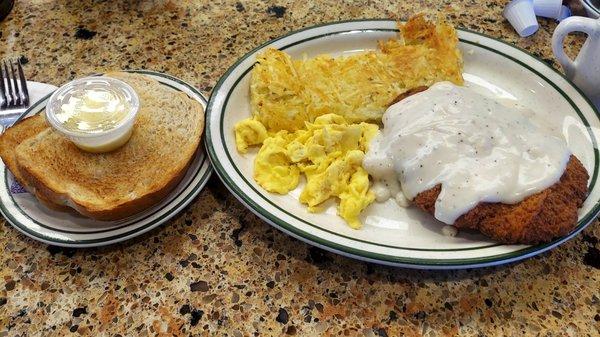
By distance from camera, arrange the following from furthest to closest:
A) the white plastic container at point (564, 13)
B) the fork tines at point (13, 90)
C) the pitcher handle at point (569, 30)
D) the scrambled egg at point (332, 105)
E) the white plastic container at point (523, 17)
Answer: the white plastic container at point (564, 13) < the white plastic container at point (523, 17) < the fork tines at point (13, 90) < the pitcher handle at point (569, 30) < the scrambled egg at point (332, 105)

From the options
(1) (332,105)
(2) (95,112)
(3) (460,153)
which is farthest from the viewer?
(1) (332,105)

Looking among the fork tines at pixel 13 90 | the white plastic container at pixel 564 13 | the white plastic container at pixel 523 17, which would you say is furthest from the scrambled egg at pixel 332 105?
the fork tines at pixel 13 90

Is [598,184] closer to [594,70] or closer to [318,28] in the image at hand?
[594,70]

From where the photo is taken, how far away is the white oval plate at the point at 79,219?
1684mm

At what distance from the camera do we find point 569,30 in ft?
6.68

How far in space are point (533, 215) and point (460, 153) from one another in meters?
0.31

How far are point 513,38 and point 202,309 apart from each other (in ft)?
6.98

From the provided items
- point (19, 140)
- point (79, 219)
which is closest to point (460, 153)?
point (79, 219)

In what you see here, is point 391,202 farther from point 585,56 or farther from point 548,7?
point 548,7

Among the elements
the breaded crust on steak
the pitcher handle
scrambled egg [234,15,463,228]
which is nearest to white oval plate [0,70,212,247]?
scrambled egg [234,15,463,228]

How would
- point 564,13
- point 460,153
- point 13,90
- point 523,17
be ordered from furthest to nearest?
point 564,13, point 523,17, point 13,90, point 460,153

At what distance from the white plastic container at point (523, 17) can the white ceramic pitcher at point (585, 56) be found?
1.58ft

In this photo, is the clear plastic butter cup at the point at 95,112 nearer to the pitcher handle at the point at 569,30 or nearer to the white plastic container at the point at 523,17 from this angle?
the pitcher handle at the point at 569,30

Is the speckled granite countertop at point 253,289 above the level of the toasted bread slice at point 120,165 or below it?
below
